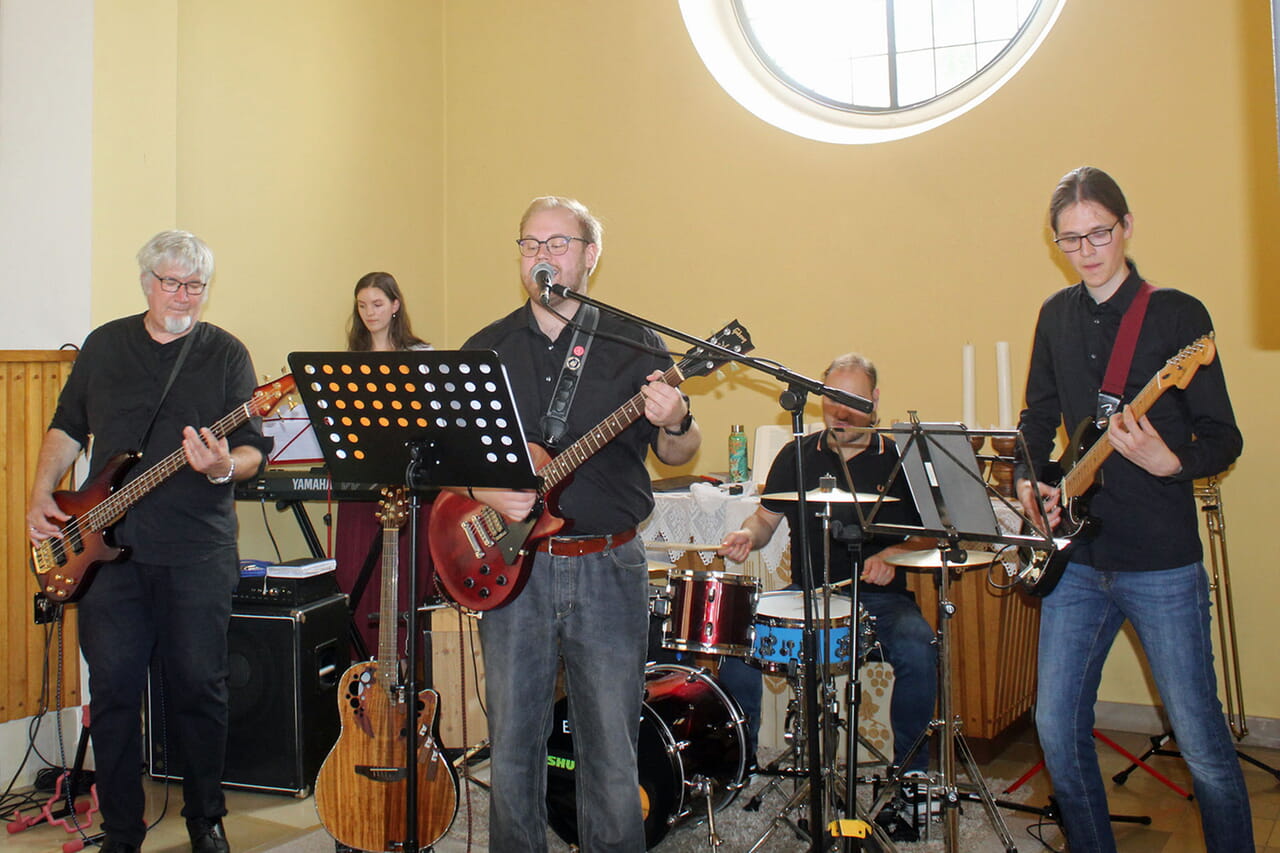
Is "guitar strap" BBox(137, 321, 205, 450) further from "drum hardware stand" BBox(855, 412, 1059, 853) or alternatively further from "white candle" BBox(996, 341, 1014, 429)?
"white candle" BBox(996, 341, 1014, 429)

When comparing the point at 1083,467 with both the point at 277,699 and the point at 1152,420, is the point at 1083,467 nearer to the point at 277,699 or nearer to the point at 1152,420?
the point at 1152,420

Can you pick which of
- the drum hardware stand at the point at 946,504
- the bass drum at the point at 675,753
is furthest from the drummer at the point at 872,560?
the drum hardware stand at the point at 946,504

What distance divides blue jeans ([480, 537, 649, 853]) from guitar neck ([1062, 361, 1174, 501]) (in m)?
1.12

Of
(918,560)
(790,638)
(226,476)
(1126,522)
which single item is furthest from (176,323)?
(1126,522)

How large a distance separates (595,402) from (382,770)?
1324mm

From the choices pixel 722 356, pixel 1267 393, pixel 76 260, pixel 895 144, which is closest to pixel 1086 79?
pixel 895 144

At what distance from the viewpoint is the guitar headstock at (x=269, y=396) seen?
308 cm

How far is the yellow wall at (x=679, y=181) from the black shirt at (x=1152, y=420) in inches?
83.4

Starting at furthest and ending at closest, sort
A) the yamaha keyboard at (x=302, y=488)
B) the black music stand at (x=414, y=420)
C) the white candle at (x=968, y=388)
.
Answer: the white candle at (x=968, y=388)
the yamaha keyboard at (x=302, y=488)
the black music stand at (x=414, y=420)

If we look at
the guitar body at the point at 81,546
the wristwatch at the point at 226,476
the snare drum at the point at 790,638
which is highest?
the wristwatch at the point at 226,476

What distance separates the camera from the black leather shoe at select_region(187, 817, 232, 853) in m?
3.21

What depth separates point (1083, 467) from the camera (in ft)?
8.29

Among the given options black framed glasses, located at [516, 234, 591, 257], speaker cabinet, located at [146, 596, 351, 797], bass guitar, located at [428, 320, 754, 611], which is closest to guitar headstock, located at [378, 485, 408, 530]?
bass guitar, located at [428, 320, 754, 611]

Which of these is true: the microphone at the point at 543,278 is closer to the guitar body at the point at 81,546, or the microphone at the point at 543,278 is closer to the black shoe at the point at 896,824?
the guitar body at the point at 81,546
